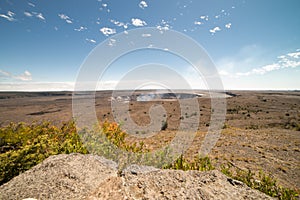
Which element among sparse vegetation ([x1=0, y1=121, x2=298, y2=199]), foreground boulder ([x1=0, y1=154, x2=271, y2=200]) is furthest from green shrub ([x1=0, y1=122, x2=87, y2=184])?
foreground boulder ([x1=0, y1=154, x2=271, y2=200])

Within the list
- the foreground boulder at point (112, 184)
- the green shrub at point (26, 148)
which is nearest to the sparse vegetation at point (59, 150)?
the green shrub at point (26, 148)

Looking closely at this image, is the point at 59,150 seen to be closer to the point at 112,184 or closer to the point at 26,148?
the point at 26,148

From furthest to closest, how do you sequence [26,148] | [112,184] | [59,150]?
[59,150], [26,148], [112,184]

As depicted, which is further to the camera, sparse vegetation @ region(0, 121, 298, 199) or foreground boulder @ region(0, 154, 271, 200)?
sparse vegetation @ region(0, 121, 298, 199)

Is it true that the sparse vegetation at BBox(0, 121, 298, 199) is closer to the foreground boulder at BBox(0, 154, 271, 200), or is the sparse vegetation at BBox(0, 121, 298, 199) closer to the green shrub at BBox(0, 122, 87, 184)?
the green shrub at BBox(0, 122, 87, 184)

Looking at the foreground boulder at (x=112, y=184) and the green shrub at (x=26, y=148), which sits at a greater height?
the green shrub at (x=26, y=148)

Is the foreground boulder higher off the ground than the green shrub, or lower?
lower

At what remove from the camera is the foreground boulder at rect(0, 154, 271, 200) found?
10.1 ft

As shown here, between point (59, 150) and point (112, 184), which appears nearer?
point (112, 184)

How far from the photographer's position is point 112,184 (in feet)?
11.0

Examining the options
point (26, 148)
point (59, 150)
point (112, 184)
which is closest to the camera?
point (112, 184)

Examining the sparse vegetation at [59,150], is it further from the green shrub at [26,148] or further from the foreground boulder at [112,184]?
the foreground boulder at [112,184]

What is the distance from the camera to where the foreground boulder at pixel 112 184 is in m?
3.08

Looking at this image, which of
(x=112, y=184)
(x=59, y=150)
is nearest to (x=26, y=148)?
(x=59, y=150)
